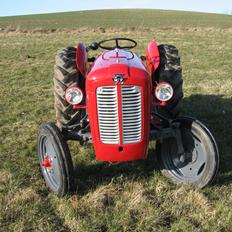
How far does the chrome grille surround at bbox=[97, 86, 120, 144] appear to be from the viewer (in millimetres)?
3854

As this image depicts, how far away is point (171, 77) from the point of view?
16.8ft

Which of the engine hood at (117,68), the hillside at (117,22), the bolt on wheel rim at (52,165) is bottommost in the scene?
the hillside at (117,22)

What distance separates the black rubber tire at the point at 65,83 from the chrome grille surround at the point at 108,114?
1065 mm

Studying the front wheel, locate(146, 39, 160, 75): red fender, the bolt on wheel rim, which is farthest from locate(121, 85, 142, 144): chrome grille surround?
locate(146, 39, 160, 75): red fender

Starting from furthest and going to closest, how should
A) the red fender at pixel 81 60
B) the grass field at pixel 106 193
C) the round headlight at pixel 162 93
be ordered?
the red fender at pixel 81 60, the round headlight at pixel 162 93, the grass field at pixel 106 193

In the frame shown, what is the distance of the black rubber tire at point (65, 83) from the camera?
4.94 metres

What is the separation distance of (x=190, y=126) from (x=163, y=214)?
107cm

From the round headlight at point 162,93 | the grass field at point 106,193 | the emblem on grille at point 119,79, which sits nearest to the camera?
the grass field at point 106,193

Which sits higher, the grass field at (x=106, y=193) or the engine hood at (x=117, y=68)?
the engine hood at (x=117, y=68)

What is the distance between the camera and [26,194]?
13.9 feet

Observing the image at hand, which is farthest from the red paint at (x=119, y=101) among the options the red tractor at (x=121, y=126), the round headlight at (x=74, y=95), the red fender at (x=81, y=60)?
the red fender at (x=81, y=60)

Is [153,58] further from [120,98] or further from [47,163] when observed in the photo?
[47,163]

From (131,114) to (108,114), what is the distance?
229mm

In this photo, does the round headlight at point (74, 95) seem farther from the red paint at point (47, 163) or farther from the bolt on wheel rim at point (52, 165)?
the red paint at point (47, 163)
